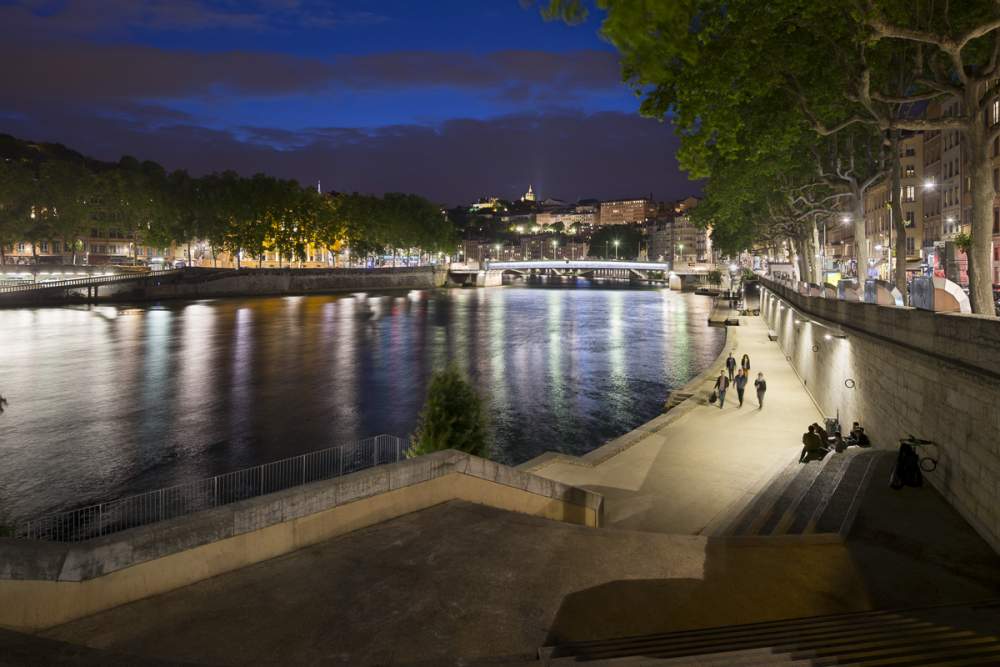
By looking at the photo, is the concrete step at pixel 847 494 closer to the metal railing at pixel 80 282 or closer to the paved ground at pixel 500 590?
the paved ground at pixel 500 590

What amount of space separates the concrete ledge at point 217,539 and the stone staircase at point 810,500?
4.42 m

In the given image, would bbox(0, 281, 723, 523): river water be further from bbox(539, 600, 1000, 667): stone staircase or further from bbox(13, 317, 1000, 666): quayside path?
bbox(539, 600, 1000, 667): stone staircase

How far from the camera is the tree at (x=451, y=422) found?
50.6ft

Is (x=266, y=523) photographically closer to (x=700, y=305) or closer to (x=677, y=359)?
(x=677, y=359)

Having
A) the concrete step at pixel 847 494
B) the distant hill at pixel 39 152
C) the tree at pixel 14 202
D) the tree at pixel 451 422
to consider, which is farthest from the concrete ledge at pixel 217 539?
the distant hill at pixel 39 152

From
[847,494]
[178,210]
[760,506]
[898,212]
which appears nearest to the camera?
[847,494]

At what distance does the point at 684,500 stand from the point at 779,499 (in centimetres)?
241

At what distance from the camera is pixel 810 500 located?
13367 mm

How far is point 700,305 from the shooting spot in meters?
108

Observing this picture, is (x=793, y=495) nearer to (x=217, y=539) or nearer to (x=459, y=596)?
(x=459, y=596)

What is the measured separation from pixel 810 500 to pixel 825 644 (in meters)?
7.70

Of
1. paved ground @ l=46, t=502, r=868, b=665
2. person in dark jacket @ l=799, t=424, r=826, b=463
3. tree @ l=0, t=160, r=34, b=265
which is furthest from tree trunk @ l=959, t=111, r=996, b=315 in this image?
tree @ l=0, t=160, r=34, b=265

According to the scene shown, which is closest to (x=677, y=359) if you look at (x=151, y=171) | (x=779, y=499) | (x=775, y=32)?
(x=775, y=32)

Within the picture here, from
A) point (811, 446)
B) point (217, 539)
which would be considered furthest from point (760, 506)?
point (217, 539)
